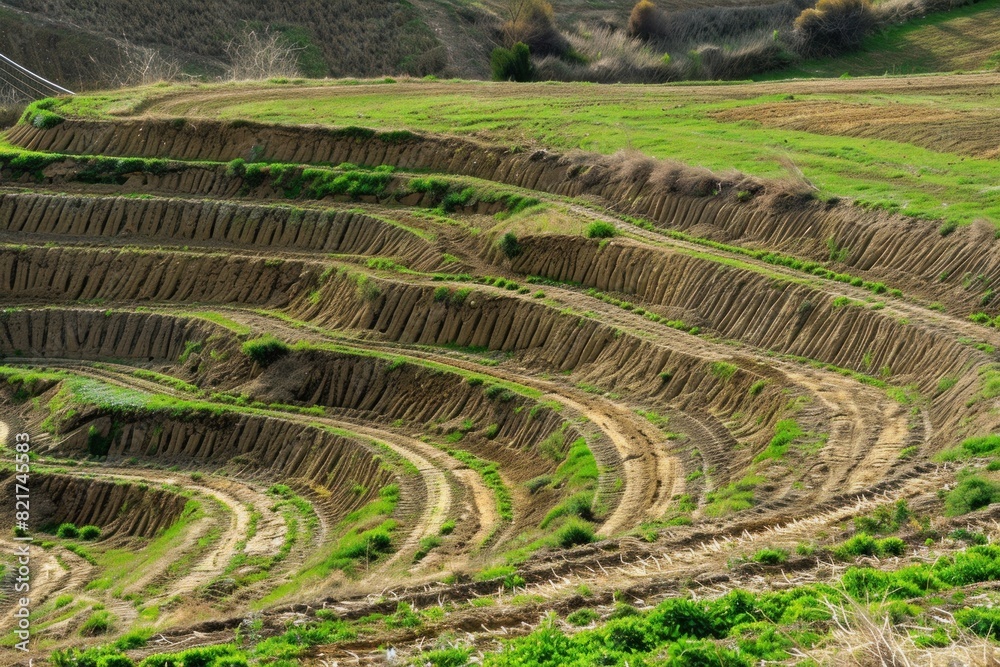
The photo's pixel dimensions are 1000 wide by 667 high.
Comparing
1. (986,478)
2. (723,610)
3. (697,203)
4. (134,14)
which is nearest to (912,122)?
(697,203)

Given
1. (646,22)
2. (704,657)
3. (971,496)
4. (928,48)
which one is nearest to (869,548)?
(971,496)

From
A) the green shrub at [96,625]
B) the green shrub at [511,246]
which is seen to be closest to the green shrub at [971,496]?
the green shrub at [96,625]

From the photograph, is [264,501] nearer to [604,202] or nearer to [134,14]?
[604,202]

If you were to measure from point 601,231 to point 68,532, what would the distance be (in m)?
17.3

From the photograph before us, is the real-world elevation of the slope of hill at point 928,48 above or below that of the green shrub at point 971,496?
above

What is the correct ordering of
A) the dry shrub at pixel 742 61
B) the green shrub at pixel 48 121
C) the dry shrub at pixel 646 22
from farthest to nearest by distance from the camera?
the dry shrub at pixel 646 22, the dry shrub at pixel 742 61, the green shrub at pixel 48 121

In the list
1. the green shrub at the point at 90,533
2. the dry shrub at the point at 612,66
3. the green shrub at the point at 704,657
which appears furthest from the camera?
the dry shrub at the point at 612,66

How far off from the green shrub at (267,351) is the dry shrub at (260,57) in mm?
25838

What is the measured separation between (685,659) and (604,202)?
26.5m

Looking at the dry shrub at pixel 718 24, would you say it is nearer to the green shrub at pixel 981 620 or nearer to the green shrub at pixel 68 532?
the green shrub at pixel 68 532

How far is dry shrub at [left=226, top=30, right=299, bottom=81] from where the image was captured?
6197cm

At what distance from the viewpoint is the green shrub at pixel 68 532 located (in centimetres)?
3061

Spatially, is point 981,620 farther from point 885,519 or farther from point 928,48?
point 928,48

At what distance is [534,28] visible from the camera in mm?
69438
